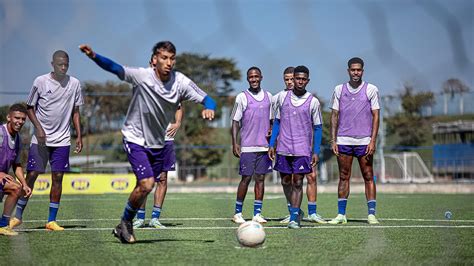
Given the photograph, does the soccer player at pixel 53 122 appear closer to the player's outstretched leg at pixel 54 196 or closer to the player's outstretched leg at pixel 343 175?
the player's outstretched leg at pixel 54 196

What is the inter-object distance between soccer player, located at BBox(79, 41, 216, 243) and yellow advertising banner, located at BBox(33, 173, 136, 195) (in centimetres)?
1626

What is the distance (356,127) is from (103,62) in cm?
443

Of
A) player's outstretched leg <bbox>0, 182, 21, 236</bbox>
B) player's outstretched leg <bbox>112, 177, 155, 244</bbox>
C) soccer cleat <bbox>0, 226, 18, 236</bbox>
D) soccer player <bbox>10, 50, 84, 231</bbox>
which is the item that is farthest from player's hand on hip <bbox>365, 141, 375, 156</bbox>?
soccer cleat <bbox>0, 226, 18, 236</bbox>

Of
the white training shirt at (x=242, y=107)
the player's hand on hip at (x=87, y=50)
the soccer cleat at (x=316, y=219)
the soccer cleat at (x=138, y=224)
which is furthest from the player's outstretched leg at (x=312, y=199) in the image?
the player's hand on hip at (x=87, y=50)

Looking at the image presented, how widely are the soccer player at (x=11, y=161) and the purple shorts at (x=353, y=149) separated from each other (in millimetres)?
4176

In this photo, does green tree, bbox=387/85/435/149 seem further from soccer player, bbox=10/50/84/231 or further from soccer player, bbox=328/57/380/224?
soccer player, bbox=10/50/84/231

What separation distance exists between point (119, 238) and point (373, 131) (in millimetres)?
4201

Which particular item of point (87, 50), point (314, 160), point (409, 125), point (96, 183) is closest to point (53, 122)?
point (87, 50)

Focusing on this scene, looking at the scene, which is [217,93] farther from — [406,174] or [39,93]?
[39,93]

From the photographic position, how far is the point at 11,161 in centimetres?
838

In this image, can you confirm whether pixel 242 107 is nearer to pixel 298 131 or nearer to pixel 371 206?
pixel 298 131

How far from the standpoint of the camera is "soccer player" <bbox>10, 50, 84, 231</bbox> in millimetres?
8703

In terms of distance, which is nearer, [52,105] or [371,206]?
[52,105]

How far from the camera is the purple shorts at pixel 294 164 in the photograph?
29.9 ft
